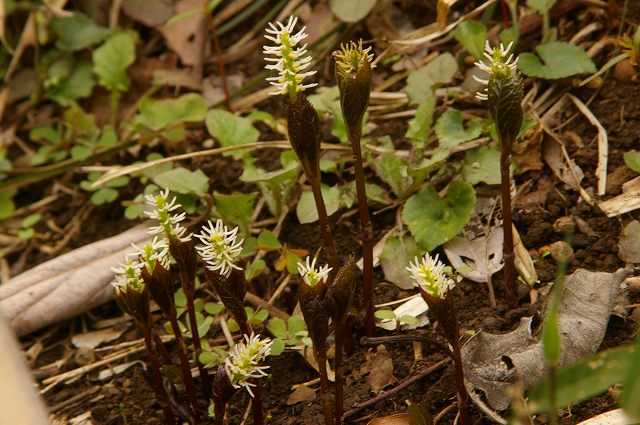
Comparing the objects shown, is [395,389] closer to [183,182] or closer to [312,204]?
[312,204]

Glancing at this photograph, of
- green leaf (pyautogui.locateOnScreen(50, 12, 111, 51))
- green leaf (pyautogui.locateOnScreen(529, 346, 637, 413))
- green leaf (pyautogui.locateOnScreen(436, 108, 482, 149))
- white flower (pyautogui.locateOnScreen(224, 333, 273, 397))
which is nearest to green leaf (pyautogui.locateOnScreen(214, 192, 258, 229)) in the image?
green leaf (pyautogui.locateOnScreen(436, 108, 482, 149))

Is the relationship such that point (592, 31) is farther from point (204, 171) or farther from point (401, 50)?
point (204, 171)

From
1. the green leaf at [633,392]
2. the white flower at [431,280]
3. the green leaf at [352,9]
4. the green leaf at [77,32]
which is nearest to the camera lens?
the green leaf at [633,392]

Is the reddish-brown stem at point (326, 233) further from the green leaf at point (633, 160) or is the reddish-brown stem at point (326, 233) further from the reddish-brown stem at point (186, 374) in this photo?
the green leaf at point (633, 160)

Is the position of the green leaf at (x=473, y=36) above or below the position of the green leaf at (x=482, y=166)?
above

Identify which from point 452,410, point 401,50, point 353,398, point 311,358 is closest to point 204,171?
point 401,50

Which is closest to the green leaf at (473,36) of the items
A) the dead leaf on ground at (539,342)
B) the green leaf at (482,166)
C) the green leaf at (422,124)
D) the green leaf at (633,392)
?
the green leaf at (422,124)
